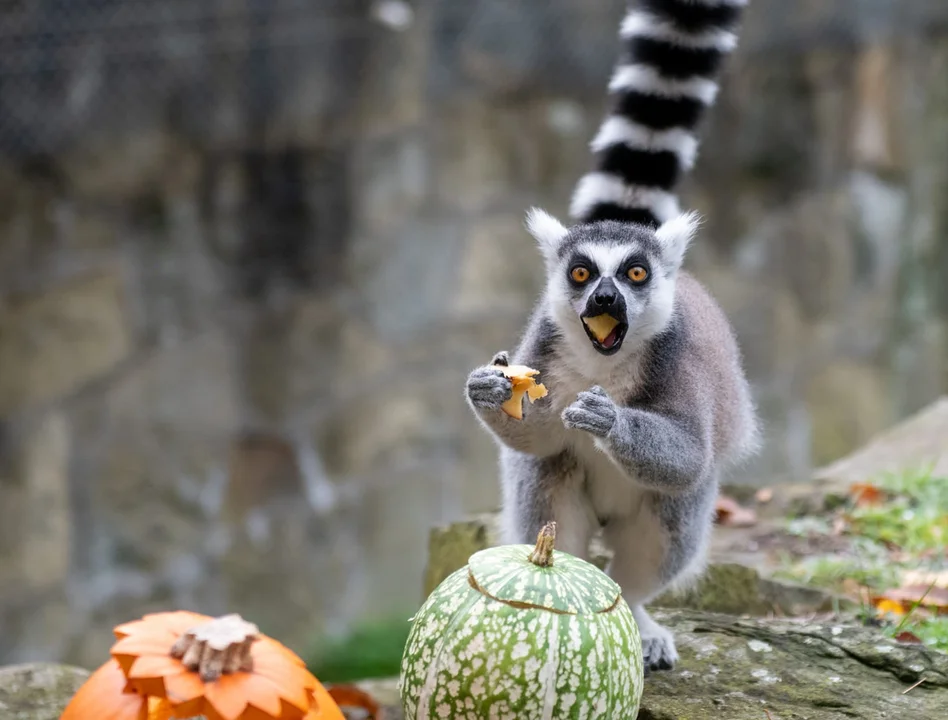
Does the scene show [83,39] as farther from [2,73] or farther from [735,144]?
[735,144]

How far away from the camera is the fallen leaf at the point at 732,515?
436 cm

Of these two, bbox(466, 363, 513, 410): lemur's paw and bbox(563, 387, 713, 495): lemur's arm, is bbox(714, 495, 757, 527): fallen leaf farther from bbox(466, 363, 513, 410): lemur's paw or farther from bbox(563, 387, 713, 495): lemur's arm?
bbox(466, 363, 513, 410): lemur's paw

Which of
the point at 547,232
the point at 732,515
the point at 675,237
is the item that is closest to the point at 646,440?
the point at 675,237

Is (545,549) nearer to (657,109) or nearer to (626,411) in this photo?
(626,411)

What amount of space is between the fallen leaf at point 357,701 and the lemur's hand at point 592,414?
3.87ft

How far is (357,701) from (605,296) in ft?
4.79

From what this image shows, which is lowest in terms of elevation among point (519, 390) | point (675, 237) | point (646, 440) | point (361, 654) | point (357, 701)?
point (361, 654)

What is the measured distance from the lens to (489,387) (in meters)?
2.78

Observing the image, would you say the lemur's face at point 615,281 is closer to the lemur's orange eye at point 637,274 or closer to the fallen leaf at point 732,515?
the lemur's orange eye at point 637,274

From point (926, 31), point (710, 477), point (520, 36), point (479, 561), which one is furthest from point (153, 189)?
point (926, 31)

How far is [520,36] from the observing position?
19.3ft

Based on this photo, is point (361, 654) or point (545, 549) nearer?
point (545, 549)

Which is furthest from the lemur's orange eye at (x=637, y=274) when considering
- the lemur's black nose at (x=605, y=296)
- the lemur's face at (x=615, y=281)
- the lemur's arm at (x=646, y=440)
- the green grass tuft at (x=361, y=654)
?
the green grass tuft at (x=361, y=654)

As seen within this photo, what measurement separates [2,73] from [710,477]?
3.24 meters
